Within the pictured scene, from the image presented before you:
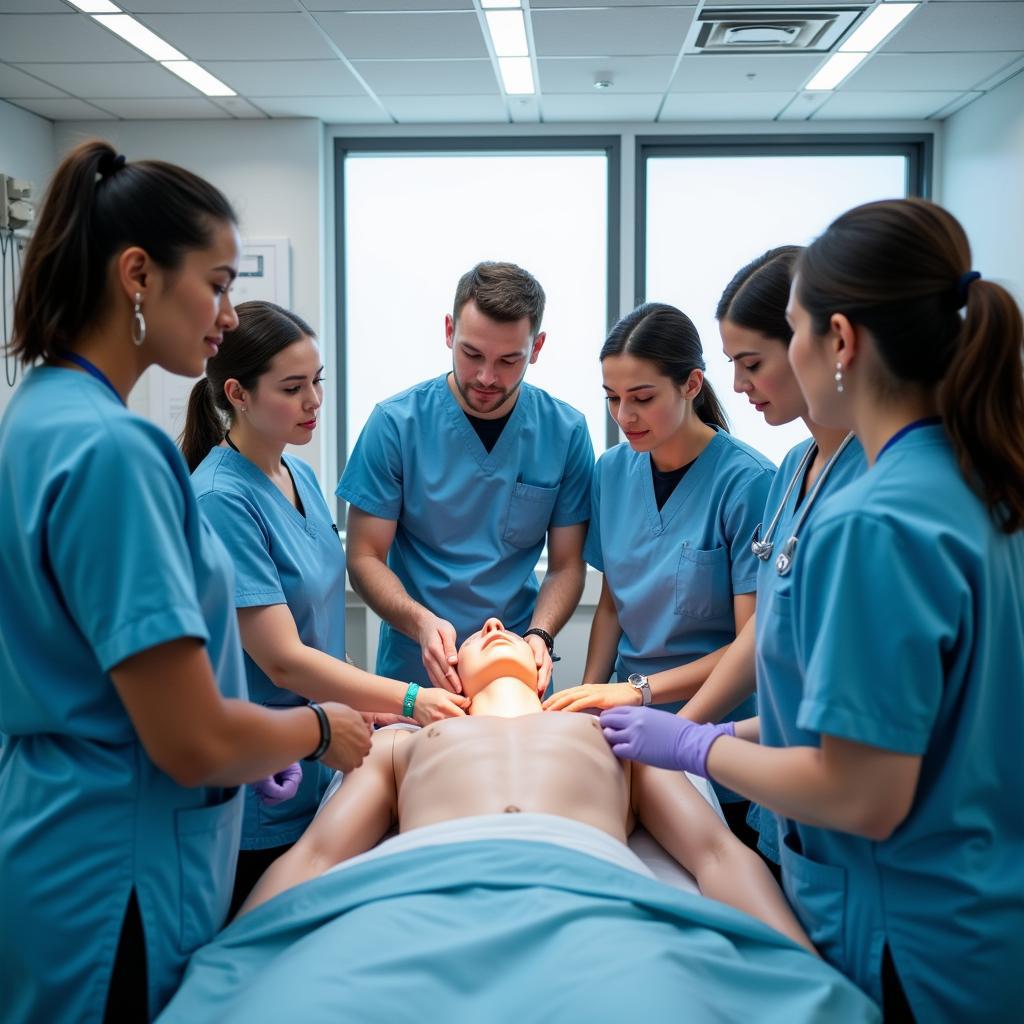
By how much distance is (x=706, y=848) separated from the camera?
1507 mm

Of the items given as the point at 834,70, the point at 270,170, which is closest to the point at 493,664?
the point at 834,70

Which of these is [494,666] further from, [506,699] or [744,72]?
[744,72]

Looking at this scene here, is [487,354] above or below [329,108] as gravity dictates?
below

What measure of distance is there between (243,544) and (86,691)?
679mm

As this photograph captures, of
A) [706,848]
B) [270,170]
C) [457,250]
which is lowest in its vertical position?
[706,848]

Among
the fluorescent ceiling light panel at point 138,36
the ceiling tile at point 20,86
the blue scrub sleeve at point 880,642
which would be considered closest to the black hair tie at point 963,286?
the blue scrub sleeve at point 880,642

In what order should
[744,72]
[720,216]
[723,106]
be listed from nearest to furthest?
[744,72] → [723,106] → [720,216]

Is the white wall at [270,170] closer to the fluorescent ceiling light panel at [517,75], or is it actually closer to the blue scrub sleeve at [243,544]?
the fluorescent ceiling light panel at [517,75]

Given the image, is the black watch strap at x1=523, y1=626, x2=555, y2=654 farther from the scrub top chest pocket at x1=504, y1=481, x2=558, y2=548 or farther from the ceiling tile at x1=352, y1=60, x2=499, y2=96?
the ceiling tile at x1=352, y1=60, x2=499, y2=96

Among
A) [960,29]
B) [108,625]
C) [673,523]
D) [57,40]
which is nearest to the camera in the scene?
[108,625]

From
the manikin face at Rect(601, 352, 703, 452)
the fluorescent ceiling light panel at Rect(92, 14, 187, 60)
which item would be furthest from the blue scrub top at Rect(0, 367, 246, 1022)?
the fluorescent ceiling light panel at Rect(92, 14, 187, 60)

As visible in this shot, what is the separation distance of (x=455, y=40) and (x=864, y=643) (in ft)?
9.36

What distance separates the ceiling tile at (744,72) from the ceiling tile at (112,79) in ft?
6.11

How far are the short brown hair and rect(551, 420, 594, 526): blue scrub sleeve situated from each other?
0.31 m
